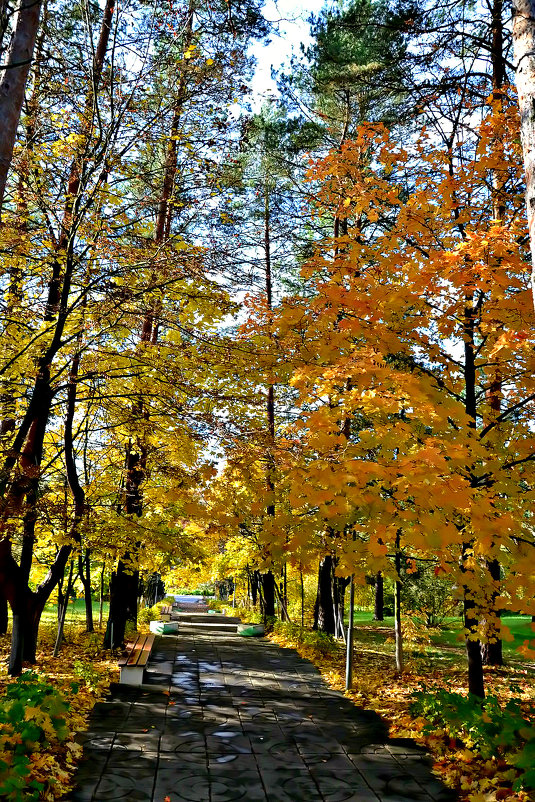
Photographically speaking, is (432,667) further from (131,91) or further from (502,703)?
(131,91)

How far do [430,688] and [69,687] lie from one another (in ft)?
14.1

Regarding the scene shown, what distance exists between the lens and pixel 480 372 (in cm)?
684

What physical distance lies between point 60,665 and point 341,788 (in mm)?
5663

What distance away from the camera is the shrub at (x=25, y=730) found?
3.70 metres

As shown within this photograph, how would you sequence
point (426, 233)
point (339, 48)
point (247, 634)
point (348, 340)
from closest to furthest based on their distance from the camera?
point (348, 340)
point (426, 233)
point (339, 48)
point (247, 634)

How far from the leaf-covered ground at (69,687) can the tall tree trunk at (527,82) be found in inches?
189

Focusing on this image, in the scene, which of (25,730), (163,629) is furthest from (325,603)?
(25,730)

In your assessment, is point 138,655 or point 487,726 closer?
point 487,726

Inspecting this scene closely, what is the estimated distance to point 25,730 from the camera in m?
4.29

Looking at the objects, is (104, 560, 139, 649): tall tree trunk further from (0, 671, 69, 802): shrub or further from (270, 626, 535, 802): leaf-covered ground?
(0, 671, 69, 802): shrub

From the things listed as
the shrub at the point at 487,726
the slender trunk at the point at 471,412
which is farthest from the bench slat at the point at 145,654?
the slender trunk at the point at 471,412

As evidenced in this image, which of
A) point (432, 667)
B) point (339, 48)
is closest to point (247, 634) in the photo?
point (432, 667)

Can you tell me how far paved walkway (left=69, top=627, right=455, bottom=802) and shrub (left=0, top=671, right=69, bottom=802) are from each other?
404 millimetres

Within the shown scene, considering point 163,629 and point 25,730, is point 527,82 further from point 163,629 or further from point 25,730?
point 163,629
